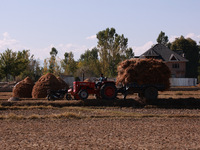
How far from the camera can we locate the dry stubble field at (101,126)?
12617 millimetres

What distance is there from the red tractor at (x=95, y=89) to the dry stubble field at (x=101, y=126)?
2.56ft

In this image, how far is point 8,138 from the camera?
13.7 metres

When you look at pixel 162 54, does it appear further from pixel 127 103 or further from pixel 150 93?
pixel 127 103

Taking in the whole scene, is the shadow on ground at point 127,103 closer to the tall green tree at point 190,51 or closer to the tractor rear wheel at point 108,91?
the tractor rear wheel at point 108,91

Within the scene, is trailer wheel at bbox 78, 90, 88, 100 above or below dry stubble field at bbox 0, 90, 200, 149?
above

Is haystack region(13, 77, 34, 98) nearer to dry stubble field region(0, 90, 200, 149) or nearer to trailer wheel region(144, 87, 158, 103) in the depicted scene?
dry stubble field region(0, 90, 200, 149)

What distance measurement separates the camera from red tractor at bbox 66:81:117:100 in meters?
26.2

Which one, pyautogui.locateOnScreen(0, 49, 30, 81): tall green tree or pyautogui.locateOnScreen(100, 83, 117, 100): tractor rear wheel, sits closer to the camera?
pyautogui.locateOnScreen(100, 83, 117, 100): tractor rear wheel

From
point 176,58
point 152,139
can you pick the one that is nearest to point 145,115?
point 152,139

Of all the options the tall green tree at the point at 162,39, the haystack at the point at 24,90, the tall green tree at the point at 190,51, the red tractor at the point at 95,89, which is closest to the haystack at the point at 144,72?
the red tractor at the point at 95,89

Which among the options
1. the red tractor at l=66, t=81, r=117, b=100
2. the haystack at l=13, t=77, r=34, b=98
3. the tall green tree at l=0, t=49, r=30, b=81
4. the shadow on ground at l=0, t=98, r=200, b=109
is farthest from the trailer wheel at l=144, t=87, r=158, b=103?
the tall green tree at l=0, t=49, r=30, b=81

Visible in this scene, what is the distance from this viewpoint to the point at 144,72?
26141mm

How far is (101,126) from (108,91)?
9.39m

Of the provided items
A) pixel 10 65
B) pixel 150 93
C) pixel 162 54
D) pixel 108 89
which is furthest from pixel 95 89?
pixel 162 54
